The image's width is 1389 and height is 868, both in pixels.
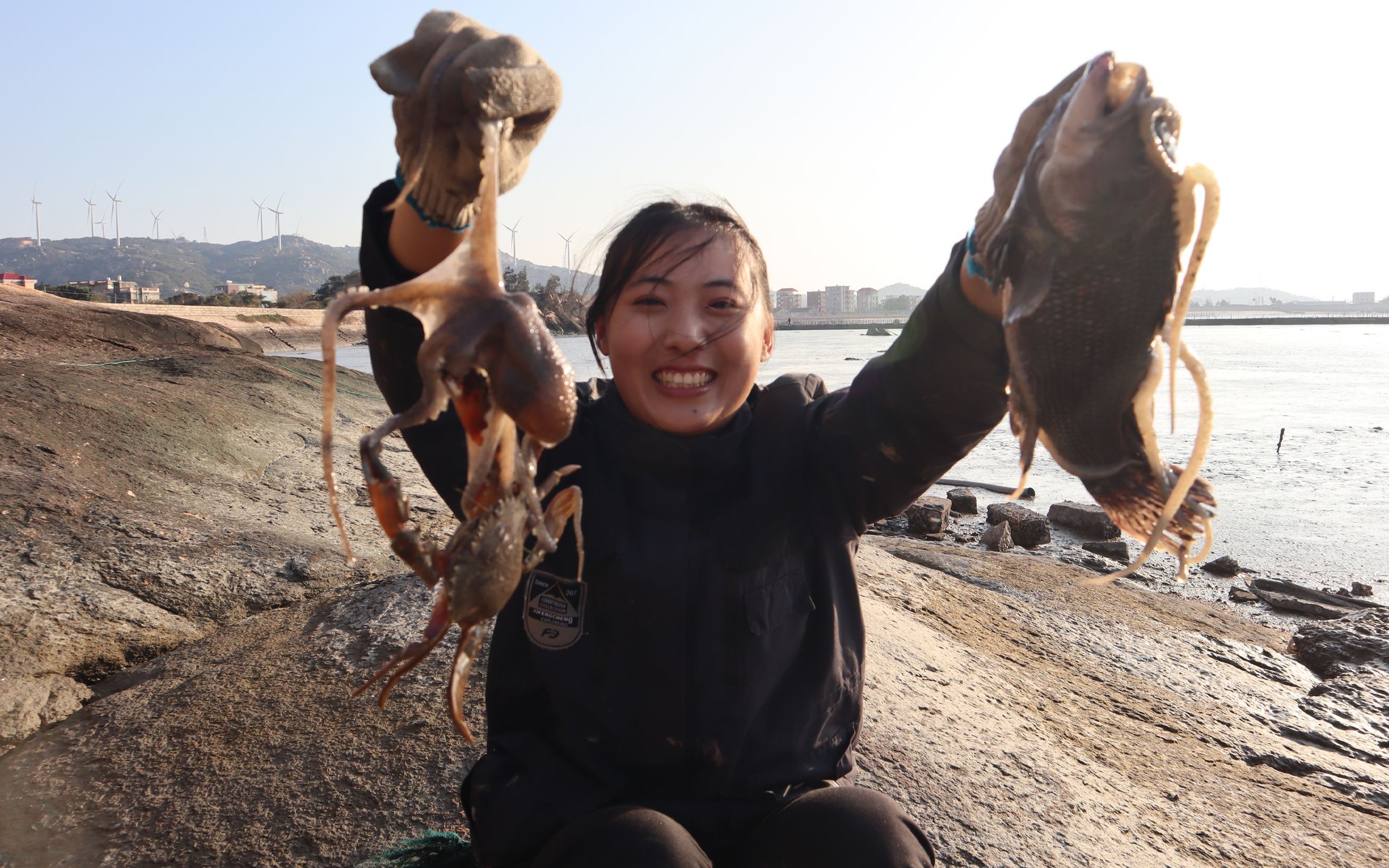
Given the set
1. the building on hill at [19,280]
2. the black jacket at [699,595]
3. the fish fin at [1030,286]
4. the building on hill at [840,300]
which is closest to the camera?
the fish fin at [1030,286]

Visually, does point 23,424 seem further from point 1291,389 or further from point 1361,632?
point 1291,389

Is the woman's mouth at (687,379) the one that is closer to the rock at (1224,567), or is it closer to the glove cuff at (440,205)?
the glove cuff at (440,205)

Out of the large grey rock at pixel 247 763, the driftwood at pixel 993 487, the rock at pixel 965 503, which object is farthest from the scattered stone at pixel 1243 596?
the large grey rock at pixel 247 763

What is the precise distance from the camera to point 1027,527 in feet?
27.6

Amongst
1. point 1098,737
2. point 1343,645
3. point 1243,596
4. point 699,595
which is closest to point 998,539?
point 1243,596

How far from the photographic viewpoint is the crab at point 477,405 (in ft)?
4.39

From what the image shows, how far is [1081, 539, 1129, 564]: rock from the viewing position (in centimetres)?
821

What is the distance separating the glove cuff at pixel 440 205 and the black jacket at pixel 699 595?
17 centimetres

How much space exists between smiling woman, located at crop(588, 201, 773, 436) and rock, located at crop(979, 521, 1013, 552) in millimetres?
6510

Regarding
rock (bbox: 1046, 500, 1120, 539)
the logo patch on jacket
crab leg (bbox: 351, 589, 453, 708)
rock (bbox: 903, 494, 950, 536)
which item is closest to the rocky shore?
the logo patch on jacket

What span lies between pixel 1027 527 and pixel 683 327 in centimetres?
720

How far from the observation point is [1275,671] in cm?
507

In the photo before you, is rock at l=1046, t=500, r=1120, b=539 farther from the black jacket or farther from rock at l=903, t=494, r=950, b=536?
the black jacket

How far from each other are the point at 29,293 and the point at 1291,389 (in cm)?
3038
